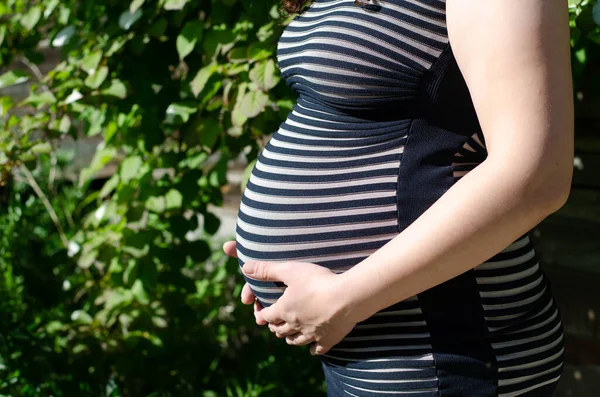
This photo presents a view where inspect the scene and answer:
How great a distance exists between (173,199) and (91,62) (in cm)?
54

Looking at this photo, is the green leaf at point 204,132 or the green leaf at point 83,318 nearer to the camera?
the green leaf at point 204,132

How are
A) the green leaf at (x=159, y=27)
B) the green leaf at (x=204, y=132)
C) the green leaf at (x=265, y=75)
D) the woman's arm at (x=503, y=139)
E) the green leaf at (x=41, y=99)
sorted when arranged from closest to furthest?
1. the woman's arm at (x=503, y=139)
2. the green leaf at (x=265, y=75)
3. the green leaf at (x=204, y=132)
4. the green leaf at (x=159, y=27)
5. the green leaf at (x=41, y=99)

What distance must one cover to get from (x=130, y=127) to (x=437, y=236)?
6.27 ft

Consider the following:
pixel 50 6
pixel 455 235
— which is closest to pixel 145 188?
pixel 50 6

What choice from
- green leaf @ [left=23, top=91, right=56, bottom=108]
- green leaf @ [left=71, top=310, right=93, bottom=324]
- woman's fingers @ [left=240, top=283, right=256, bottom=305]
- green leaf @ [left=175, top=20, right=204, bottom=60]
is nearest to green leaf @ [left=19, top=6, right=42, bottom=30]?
green leaf @ [left=23, top=91, right=56, bottom=108]

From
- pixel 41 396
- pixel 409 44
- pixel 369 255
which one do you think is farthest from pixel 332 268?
pixel 41 396

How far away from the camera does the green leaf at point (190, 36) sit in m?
2.09

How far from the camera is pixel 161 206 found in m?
2.47

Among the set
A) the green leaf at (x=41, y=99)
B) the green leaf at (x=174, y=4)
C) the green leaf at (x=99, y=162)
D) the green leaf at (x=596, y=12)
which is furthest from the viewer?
the green leaf at (x=99, y=162)

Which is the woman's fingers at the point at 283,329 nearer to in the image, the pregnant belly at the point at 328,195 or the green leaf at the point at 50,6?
the pregnant belly at the point at 328,195

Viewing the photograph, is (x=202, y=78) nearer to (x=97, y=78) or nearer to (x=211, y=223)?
(x=97, y=78)

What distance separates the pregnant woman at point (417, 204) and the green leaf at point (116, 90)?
3.87 feet

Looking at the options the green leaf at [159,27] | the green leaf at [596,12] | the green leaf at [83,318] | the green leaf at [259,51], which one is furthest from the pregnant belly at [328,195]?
the green leaf at [83,318]

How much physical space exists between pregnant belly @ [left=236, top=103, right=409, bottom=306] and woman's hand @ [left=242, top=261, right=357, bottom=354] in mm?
40
